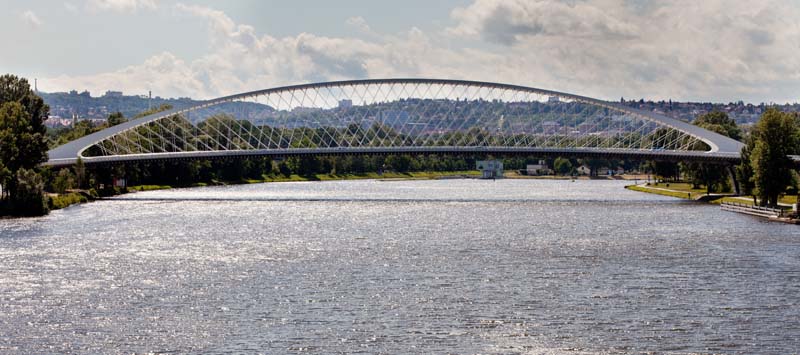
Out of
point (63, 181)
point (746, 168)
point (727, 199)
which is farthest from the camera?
point (727, 199)

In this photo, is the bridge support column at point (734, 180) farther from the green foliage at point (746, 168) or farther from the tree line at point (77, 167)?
the green foliage at point (746, 168)

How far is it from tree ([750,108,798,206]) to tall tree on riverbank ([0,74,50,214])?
61.9 meters

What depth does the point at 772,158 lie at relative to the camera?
9900 centimetres

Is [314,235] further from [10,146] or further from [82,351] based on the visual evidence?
[82,351]

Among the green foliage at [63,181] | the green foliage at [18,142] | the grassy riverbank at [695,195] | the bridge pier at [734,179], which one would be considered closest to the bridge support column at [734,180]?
the bridge pier at [734,179]

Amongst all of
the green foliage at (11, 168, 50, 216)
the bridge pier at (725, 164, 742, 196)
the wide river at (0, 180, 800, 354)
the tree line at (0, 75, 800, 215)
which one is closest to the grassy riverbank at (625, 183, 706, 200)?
the tree line at (0, 75, 800, 215)

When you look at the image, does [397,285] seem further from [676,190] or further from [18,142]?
[676,190]

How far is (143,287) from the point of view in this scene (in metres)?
50.3

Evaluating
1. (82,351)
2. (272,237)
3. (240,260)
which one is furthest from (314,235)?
(82,351)

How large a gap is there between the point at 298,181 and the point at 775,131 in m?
105

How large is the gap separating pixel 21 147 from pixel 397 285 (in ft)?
181

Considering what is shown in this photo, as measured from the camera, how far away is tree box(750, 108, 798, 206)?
9806 centimetres

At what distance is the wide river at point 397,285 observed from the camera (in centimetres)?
3903

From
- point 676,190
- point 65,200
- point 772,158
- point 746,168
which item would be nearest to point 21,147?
point 65,200
